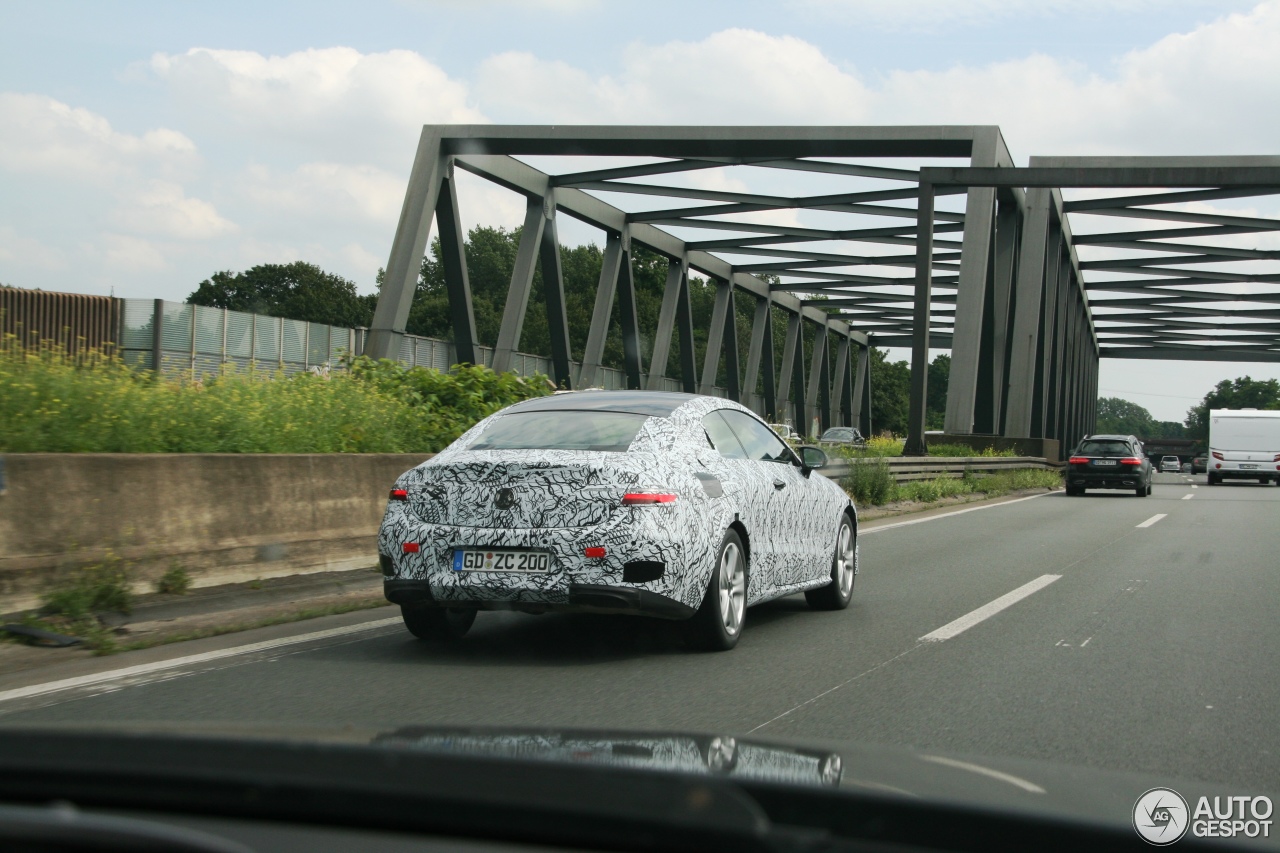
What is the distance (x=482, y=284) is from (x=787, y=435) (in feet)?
267

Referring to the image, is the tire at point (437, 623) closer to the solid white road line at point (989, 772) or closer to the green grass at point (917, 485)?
the solid white road line at point (989, 772)

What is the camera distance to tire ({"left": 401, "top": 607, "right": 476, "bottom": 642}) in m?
7.57

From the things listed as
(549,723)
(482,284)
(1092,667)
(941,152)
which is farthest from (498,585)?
(482,284)

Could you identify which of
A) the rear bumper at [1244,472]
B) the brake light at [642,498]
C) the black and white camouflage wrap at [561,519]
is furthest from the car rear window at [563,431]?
the rear bumper at [1244,472]

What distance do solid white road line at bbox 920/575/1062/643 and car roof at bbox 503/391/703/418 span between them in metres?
2.09

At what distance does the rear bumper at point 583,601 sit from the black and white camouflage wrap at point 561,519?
21 mm

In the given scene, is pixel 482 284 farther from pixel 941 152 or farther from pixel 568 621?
pixel 568 621

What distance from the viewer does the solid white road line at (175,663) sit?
5.91 metres

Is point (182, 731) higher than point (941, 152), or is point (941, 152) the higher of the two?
point (941, 152)

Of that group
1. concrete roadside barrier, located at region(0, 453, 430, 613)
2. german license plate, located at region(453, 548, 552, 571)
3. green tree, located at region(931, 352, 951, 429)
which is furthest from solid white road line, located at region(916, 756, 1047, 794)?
green tree, located at region(931, 352, 951, 429)

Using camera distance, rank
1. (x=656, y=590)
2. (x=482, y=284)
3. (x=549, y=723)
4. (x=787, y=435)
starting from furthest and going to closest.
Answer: (x=482, y=284) → (x=787, y=435) → (x=656, y=590) → (x=549, y=723)

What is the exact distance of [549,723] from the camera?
5344 millimetres

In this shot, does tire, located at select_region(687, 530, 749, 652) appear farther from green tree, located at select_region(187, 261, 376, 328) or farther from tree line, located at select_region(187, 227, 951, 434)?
green tree, located at select_region(187, 261, 376, 328)

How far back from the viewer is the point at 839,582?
9.55 metres
